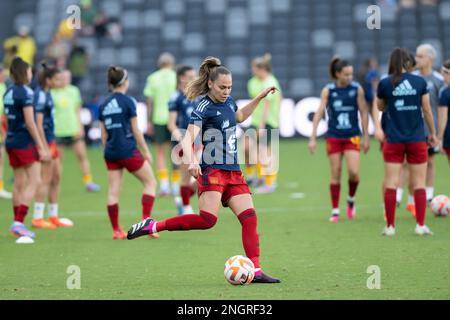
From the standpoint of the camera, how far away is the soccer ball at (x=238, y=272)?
8172 millimetres

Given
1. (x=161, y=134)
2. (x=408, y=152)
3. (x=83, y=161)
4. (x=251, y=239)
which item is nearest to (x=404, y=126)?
(x=408, y=152)

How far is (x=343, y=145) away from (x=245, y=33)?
17879 millimetres

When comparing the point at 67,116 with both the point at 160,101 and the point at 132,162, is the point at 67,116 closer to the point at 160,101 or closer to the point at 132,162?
the point at 160,101

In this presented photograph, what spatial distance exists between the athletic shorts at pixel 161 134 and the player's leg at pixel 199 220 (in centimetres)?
787

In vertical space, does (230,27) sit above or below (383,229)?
above

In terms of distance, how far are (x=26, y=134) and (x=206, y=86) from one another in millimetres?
3787

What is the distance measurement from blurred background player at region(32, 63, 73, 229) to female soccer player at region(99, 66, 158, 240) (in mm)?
1099

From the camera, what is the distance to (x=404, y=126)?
11.1 m

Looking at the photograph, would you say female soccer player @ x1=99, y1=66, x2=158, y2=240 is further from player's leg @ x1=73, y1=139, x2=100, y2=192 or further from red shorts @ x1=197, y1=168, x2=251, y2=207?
player's leg @ x1=73, y1=139, x2=100, y2=192

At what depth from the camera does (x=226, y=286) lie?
8.24 metres

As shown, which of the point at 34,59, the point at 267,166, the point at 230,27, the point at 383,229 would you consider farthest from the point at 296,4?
the point at 383,229

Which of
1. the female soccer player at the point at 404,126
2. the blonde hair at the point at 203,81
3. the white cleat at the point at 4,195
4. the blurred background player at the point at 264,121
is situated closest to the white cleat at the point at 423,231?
the female soccer player at the point at 404,126

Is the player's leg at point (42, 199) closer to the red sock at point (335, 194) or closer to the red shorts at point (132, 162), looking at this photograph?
the red shorts at point (132, 162)

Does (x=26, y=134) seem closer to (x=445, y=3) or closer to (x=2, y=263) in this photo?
(x=2, y=263)
